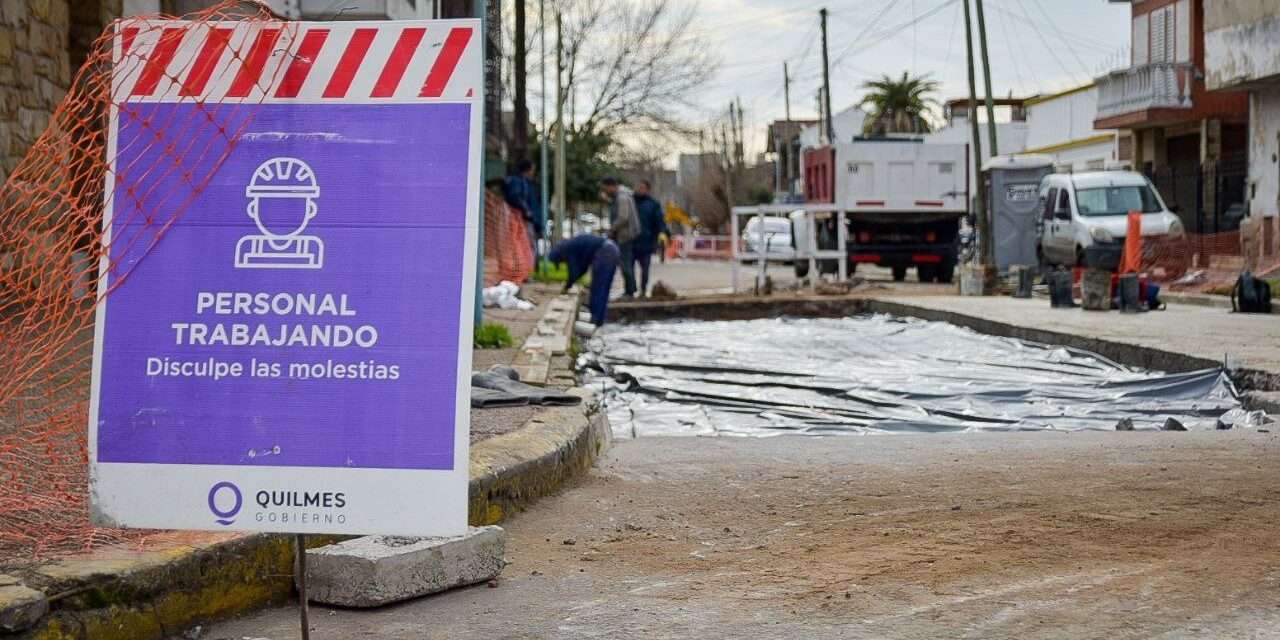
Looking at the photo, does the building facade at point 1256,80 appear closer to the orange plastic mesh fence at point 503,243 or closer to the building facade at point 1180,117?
the building facade at point 1180,117

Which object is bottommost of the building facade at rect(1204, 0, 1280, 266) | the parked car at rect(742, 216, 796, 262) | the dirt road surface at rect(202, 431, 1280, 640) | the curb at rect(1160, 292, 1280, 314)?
the dirt road surface at rect(202, 431, 1280, 640)

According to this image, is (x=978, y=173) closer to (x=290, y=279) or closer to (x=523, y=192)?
(x=523, y=192)

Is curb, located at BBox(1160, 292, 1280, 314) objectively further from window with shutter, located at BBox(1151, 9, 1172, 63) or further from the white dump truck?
window with shutter, located at BBox(1151, 9, 1172, 63)

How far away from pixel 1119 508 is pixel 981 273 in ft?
64.6

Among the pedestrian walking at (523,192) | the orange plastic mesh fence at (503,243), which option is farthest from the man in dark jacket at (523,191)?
the orange plastic mesh fence at (503,243)

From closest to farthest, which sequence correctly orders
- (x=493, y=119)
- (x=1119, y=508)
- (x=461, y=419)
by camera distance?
(x=461, y=419) < (x=1119, y=508) < (x=493, y=119)

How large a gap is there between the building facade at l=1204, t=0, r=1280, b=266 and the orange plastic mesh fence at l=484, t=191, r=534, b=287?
1238cm

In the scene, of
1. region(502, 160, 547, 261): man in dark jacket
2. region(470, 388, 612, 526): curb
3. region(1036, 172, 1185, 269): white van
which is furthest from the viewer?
region(502, 160, 547, 261): man in dark jacket

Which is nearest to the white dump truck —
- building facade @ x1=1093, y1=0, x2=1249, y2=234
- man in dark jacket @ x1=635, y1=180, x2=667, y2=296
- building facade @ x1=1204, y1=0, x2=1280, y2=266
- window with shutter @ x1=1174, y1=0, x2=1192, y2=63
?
building facade @ x1=1093, y1=0, x2=1249, y2=234

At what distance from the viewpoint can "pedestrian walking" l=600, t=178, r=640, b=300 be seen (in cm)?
2208

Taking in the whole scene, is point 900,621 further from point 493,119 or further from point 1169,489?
point 493,119

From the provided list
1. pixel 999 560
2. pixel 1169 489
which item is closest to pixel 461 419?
pixel 999 560

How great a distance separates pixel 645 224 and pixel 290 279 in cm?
1990

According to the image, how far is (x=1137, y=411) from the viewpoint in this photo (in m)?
9.95
